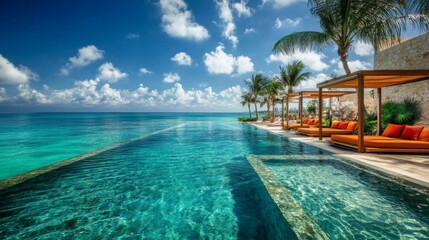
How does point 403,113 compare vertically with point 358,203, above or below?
above

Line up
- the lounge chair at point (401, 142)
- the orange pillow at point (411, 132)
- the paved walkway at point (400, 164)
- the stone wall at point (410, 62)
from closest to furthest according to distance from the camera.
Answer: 1. the paved walkway at point (400, 164)
2. the lounge chair at point (401, 142)
3. the orange pillow at point (411, 132)
4. the stone wall at point (410, 62)

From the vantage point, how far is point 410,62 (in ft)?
34.4

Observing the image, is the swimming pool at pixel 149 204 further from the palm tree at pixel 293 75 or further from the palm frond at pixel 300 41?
the palm tree at pixel 293 75

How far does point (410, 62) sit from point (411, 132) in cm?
609

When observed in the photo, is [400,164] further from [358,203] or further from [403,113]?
[403,113]

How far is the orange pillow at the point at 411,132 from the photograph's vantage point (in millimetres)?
6784

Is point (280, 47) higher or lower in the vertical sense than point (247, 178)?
higher

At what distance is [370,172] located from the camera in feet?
15.8

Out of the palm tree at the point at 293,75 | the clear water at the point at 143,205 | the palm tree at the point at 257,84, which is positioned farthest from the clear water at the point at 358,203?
the palm tree at the point at 257,84

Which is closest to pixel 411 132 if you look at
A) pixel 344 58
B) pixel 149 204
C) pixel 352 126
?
pixel 352 126

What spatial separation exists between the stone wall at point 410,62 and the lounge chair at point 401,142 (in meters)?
3.81

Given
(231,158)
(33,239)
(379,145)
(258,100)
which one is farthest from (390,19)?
(258,100)

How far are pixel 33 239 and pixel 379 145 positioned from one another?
901cm

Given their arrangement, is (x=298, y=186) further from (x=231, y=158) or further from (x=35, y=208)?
(x=35, y=208)
